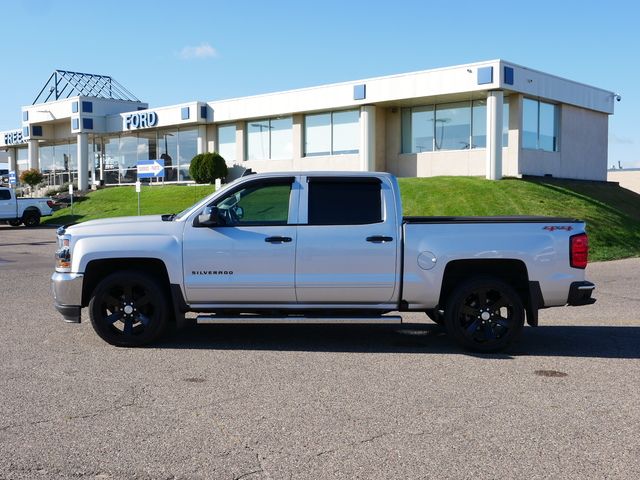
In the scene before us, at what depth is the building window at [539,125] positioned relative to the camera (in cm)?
3097

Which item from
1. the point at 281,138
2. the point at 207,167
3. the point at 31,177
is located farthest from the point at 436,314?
the point at 31,177

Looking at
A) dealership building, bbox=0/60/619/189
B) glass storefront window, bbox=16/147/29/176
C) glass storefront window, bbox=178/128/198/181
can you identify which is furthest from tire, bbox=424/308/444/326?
glass storefront window, bbox=16/147/29/176

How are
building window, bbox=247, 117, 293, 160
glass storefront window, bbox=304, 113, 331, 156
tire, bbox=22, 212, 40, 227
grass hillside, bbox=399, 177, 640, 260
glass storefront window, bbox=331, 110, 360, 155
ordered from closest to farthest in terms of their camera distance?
grass hillside, bbox=399, 177, 640, 260
glass storefront window, bbox=331, 110, 360, 155
tire, bbox=22, 212, 40, 227
glass storefront window, bbox=304, 113, 331, 156
building window, bbox=247, 117, 293, 160

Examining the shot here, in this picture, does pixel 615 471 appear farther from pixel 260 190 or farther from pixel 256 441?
pixel 260 190

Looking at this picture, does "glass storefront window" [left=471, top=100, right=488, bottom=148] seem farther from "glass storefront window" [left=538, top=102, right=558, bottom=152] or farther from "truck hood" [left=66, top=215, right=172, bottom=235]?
"truck hood" [left=66, top=215, right=172, bottom=235]

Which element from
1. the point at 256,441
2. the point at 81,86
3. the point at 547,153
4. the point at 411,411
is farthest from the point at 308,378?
the point at 81,86

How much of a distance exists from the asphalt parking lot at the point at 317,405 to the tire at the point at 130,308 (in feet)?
0.73

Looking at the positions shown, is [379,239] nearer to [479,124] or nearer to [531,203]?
[531,203]

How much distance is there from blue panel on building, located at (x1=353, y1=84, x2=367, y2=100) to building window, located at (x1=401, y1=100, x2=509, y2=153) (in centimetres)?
223

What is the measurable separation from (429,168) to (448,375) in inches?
1036

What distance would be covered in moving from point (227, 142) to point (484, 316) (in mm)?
33741

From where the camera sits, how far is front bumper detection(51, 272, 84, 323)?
25.5 ft

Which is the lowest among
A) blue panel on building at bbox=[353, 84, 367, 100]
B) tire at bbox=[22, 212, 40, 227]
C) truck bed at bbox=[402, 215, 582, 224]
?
tire at bbox=[22, 212, 40, 227]

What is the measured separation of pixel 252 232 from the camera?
7.68 metres
